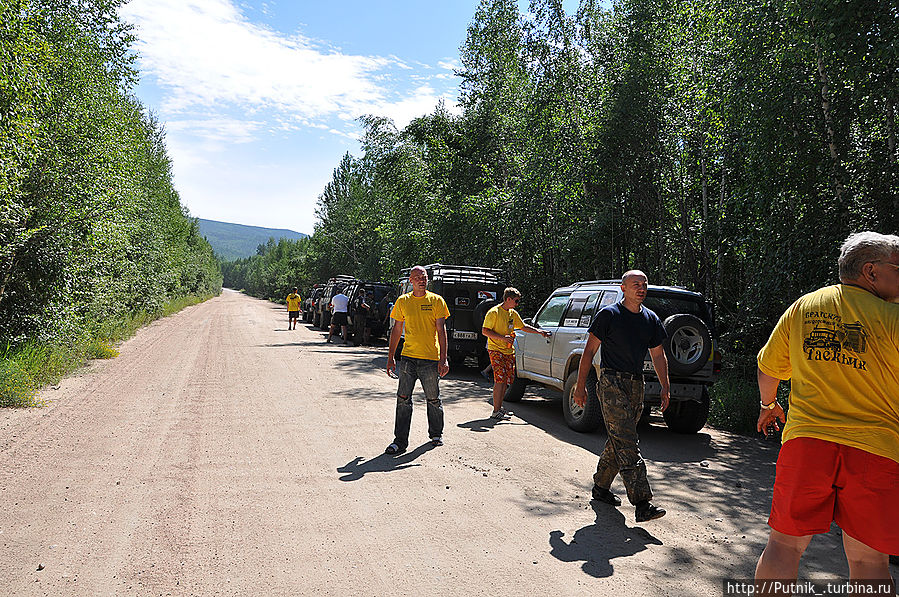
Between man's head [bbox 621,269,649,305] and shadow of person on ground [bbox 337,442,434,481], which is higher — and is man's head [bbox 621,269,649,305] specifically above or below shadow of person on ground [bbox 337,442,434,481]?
above

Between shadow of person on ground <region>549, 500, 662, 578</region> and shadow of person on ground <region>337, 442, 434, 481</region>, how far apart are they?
7.19ft

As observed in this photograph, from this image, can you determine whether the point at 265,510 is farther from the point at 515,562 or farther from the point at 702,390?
the point at 702,390

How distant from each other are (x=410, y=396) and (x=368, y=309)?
15341 mm

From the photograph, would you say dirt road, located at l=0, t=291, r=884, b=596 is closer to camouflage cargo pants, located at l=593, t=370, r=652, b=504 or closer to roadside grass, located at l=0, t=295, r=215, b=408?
camouflage cargo pants, located at l=593, t=370, r=652, b=504

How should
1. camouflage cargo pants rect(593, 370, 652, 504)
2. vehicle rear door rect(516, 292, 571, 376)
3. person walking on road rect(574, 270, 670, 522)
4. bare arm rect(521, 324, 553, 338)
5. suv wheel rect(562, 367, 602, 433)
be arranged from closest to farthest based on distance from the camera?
camouflage cargo pants rect(593, 370, 652, 504)
person walking on road rect(574, 270, 670, 522)
suv wheel rect(562, 367, 602, 433)
bare arm rect(521, 324, 553, 338)
vehicle rear door rect(516, 292, 571, 376)

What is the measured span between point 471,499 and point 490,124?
20785mm

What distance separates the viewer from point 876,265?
3166mm

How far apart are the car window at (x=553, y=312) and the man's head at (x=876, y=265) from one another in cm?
669

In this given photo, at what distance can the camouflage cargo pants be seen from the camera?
5238 mm

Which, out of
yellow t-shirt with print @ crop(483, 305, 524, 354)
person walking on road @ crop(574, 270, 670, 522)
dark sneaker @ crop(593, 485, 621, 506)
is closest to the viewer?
person walking on road @ crop(574, 270, 670, 522)

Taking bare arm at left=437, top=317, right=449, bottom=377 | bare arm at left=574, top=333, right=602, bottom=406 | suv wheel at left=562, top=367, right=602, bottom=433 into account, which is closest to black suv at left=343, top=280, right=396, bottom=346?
suv wheel at left=562, top=367, right=602, bottom=433

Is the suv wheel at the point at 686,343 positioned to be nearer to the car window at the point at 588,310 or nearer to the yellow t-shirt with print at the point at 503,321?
the car window at the point at 588,310

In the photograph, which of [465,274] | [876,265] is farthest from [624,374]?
[465,274]

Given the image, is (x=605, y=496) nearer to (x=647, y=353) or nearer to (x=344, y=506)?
(x=344, y=506)
